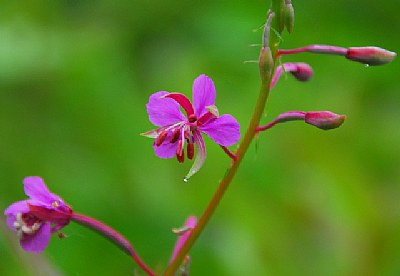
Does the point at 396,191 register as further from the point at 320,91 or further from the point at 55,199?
the point at 55,199

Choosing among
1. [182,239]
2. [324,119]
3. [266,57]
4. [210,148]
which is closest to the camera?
[266,57]

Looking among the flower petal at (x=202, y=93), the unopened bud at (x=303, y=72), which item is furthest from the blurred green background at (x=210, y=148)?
Result: the unopened bud at (x=303, y=72)

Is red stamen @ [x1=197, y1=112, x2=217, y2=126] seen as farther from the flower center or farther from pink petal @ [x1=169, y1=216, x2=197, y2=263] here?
the flower center

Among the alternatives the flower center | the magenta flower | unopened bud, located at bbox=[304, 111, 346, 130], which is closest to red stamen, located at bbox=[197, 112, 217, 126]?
the magenta flower

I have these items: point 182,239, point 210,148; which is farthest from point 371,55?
point 210,148

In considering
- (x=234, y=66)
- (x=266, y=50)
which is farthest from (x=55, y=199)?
(x=234, y=66)

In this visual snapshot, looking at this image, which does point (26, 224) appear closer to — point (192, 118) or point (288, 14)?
point (192, 118)

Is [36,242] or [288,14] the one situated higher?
[288,14]
